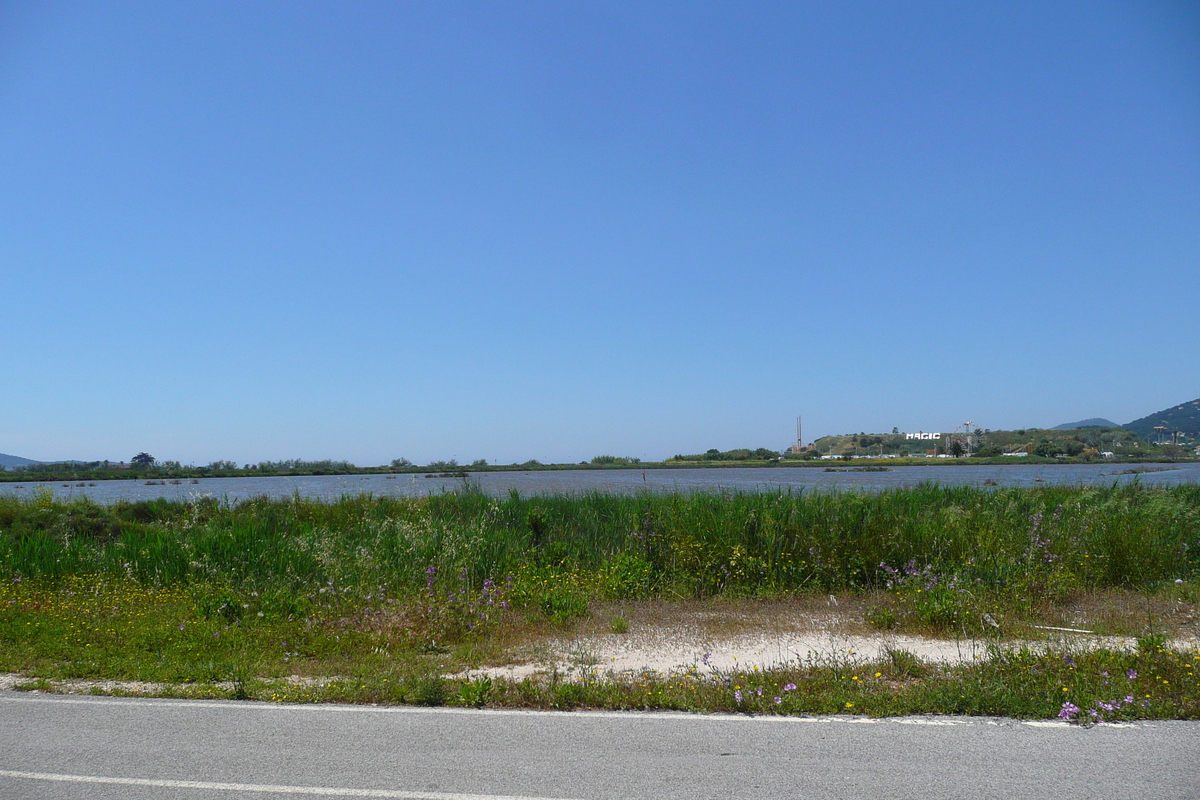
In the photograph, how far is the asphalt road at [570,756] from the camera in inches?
166

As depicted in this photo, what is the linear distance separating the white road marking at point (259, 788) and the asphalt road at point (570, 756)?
0.01m

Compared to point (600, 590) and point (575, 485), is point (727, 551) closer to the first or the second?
point (600, 590)

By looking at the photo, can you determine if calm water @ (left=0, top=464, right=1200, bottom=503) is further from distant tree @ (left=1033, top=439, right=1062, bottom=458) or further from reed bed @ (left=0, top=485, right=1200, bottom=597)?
distant tree @ (left=1033, top=439, right=1062, bottom=458)

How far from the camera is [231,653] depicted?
765 cm

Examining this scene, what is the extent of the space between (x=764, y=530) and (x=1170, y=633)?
552 centimetres

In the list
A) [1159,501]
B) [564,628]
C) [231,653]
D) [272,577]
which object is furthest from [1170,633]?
[272,577]

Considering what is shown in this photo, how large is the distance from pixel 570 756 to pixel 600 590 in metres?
6.16

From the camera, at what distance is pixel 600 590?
1084cm

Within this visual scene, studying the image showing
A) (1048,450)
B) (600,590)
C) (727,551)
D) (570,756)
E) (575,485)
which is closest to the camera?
(570,756)

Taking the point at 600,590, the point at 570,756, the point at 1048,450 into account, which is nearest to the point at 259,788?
the point at 570,756

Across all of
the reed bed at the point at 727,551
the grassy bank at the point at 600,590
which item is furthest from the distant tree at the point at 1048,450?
the reed bed at the point at 727,551

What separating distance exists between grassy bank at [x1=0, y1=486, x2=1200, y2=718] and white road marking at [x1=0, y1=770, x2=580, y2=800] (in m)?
1.67

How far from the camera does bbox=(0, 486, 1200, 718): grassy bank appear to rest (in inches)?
236

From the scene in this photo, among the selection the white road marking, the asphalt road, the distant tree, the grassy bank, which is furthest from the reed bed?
the distant tree
